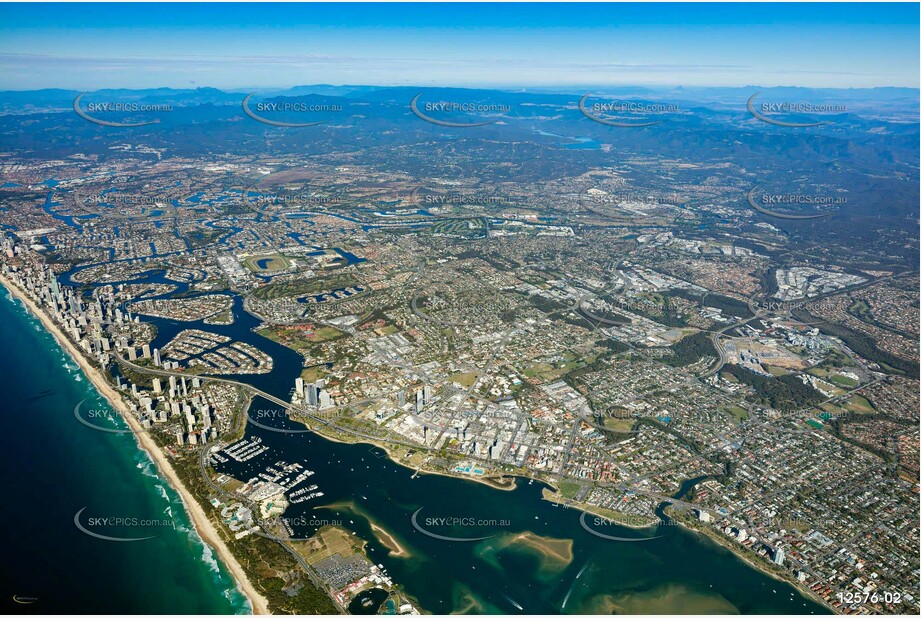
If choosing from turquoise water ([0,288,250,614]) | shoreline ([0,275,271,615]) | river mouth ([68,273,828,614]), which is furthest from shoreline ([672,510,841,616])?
turquoise water ([0,288,250,614])

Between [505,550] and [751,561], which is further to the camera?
[505,550]

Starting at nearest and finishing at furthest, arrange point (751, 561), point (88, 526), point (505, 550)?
point (751, 561) < point (505, 550) < point (88, 526)

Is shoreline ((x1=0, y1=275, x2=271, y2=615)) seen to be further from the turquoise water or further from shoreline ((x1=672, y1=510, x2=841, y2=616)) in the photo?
shoreline ((x1=672, y1=510, x2=841, y2=616))

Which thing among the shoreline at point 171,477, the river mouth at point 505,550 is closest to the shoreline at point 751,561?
the river mouth at point 505,550

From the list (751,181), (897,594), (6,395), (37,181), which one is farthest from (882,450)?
(37,181)

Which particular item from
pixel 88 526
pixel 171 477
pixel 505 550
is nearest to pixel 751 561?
pixel 505 550

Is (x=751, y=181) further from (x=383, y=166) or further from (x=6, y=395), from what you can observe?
(x=6, y=395)

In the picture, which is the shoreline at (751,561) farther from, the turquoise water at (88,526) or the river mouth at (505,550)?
the turquoise water at (88,526)

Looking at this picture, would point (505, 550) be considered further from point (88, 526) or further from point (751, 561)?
point (88, 526)
